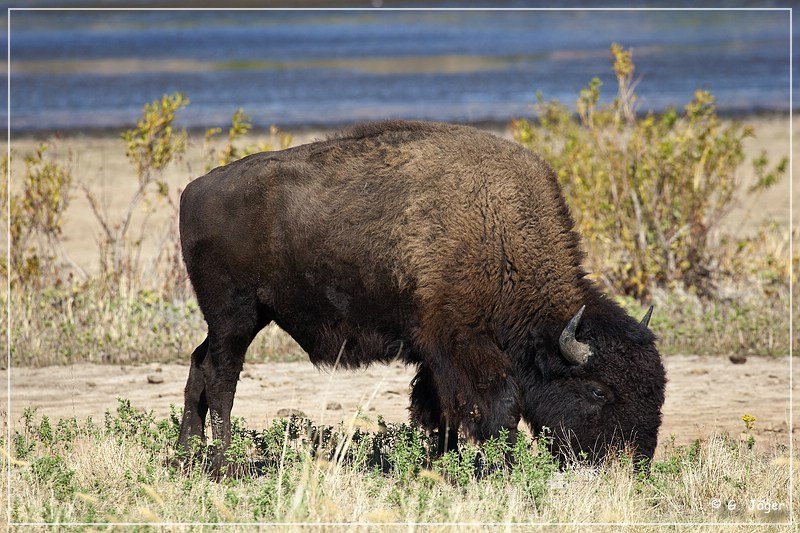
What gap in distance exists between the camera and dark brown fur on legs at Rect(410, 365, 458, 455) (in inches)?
289

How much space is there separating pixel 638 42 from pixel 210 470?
41.9 metres

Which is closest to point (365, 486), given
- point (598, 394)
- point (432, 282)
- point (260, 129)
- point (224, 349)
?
point (432, 282)

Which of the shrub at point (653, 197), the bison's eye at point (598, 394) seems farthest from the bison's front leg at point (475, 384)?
the shrub at point (653, 197)

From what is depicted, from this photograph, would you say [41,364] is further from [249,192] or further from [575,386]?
[575,386]

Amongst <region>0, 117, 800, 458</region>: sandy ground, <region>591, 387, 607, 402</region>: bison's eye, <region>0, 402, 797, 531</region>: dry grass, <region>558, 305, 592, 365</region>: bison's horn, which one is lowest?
<region>0, 402, 797, 531</region>: dry grass

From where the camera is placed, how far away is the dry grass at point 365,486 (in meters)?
6.04

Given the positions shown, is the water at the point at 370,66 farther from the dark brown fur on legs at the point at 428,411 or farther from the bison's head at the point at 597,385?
the bison's head at the point at 597,385

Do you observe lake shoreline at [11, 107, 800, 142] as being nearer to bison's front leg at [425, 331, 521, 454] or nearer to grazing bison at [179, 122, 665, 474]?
grazing bison at [179, 122, 665, 474]

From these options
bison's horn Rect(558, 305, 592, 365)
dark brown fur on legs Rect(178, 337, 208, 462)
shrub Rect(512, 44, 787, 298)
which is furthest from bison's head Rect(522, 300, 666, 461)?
shrub Rect(512, 44, 787, 298)

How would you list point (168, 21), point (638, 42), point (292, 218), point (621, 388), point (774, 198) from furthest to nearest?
point (168, 21) → point (638, 42) → point (774, 198) → point (292, 218) → point (621, 388)

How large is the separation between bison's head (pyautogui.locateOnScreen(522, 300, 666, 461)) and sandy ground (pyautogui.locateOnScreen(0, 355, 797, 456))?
1888 mm

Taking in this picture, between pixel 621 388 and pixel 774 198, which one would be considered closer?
pixel 621 388

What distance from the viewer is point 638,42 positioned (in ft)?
152

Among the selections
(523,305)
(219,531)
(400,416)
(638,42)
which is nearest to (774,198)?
(400,416)
